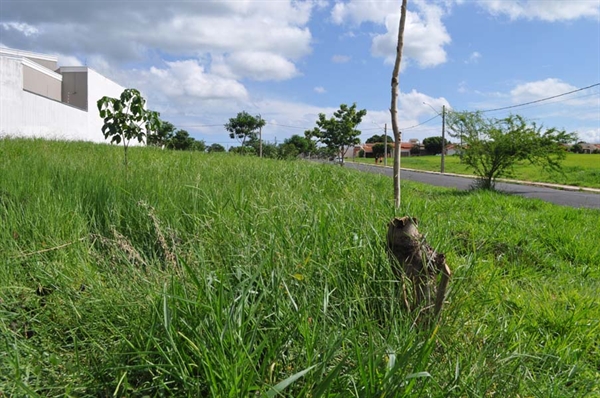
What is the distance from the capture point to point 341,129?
39.5 metres

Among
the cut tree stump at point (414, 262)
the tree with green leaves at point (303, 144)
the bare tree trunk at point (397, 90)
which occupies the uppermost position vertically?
the tree with green leaves at point (303, 144)

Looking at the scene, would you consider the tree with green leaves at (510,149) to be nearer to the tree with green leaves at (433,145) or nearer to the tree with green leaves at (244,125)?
the tree with green leaves at (244,125)

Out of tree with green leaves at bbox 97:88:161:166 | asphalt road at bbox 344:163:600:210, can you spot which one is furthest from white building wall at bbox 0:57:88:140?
asphalt road at bbox 344:163:600:210

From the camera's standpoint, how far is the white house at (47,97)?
68.7ft

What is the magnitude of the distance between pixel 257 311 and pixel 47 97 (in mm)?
29025

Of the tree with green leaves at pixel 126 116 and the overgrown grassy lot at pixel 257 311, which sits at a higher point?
the tree with green leaves at pixel 126 116

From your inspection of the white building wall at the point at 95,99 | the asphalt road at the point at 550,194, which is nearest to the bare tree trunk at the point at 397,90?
the asphalt road at the point at 550,194

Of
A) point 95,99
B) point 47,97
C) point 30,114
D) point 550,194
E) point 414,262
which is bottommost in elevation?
point 550,194

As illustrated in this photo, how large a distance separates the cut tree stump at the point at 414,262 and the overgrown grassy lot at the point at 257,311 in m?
0.12

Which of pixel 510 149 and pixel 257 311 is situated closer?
pixel 257 311

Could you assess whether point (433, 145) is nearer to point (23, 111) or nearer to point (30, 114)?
point (30, 114)

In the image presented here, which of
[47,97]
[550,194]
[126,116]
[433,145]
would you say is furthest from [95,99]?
[433,145]

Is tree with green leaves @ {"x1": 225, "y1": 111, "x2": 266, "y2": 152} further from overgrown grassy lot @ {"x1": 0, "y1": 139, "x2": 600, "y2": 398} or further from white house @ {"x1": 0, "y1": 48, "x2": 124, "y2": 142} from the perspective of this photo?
overgrown grassy lot @ {"x1": 0, "y1": 139, "x2": 600, "y2": 398}

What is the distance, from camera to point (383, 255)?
7.84 ft
